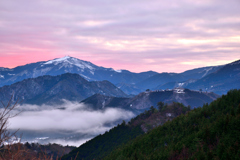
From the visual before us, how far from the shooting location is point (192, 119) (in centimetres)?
9731

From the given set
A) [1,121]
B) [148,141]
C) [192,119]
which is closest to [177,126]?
[192,119]

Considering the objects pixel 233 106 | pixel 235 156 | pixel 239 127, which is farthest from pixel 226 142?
pixel 233 106

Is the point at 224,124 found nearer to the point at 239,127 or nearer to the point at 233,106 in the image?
the point at 239,127

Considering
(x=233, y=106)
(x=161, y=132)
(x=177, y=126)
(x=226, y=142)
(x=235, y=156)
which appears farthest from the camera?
(x=161, y=132)

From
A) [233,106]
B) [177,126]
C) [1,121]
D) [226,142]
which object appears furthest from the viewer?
[177,126]

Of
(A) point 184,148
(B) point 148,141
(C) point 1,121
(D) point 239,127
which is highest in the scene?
(C) point 1,121

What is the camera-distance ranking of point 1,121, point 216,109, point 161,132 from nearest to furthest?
1. point 1,121
2. point 216,109
3. point 161,132

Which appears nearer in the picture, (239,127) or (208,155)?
(208,155)

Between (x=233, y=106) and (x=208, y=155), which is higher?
(x=233, y=106)

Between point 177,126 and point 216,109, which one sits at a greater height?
point 216,109

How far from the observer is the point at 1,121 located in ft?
56.5

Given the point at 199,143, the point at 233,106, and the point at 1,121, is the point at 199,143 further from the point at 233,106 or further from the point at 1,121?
the point at 1,121

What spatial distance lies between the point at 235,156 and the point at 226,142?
11.6m

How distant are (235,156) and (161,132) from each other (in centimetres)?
6893
